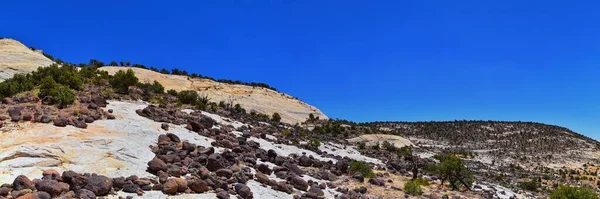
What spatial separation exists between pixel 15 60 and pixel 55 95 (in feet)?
70.9

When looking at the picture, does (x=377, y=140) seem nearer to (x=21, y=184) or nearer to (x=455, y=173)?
(x=455, y=173)

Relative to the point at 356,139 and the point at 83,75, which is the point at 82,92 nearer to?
the point at 83,75

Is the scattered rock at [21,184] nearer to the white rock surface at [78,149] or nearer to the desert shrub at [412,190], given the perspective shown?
the white rock surface at [78,149]

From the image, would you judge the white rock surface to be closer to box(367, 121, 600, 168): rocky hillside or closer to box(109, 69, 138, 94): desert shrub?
box(109, 69, 138, 94): desert shrub

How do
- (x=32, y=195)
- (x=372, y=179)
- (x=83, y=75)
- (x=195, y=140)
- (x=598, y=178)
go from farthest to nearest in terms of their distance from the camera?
(x=598, y=178)
(x=83, y=75)
(x=372, y=179)
(x=195, y=140)
(x=32, y=195)

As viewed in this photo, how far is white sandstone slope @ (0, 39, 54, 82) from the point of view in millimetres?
32094

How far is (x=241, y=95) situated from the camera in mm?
53625

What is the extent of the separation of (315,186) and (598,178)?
41777mm

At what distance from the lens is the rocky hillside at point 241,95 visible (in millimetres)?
50188

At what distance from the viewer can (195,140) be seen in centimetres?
1811

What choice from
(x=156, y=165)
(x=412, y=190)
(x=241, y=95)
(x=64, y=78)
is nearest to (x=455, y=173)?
(x=412, y=190)

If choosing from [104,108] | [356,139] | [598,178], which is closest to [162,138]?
[104,108]

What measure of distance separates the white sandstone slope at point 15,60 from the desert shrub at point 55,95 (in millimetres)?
15150

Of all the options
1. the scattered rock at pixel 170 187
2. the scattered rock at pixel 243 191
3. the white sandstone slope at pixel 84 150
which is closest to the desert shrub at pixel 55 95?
the white sandstone slope at pixel 84 150
